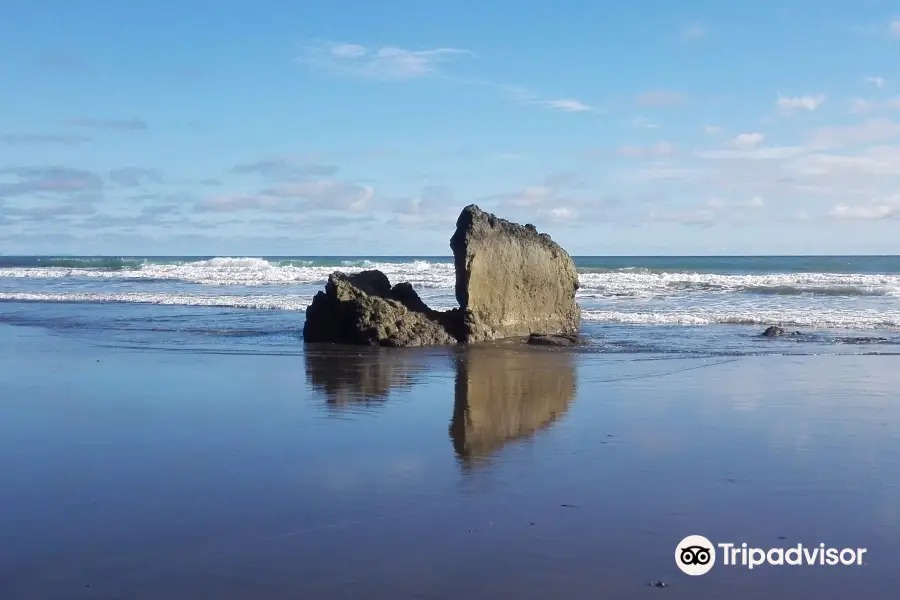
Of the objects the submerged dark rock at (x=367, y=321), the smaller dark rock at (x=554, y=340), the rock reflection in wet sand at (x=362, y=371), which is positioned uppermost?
the submerged dark rock at (x=367, y=321)

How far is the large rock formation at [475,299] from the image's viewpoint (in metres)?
16.3

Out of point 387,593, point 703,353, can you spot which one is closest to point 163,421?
point 387,593

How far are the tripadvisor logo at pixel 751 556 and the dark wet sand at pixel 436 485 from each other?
3.3 inches

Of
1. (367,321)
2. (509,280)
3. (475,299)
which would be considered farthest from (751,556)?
(509,280)

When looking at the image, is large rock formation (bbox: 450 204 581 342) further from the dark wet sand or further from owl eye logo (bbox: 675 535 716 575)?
owl eye logo (bbox: 675 535 716 575)

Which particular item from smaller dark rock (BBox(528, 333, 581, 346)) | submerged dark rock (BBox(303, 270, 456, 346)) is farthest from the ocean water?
submerged dark rock (BBox(303, 270, 456, 346))

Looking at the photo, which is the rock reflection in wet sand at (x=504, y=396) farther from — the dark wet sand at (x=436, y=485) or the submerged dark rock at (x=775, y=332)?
the submerged dark rock at (x=775, y=332)

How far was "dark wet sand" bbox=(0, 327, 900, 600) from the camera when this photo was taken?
15.0 ft

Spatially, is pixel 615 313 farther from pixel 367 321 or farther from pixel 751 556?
pixel 751 556

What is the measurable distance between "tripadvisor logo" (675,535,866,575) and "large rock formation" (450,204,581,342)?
1159cm

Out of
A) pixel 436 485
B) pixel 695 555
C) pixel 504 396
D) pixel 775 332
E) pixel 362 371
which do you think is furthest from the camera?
pixel 775 332

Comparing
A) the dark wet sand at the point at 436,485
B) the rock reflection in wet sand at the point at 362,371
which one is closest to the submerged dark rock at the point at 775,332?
the dark wet sand at the point at 436,485

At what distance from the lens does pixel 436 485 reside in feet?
20.3

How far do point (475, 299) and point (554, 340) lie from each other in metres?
1.81
